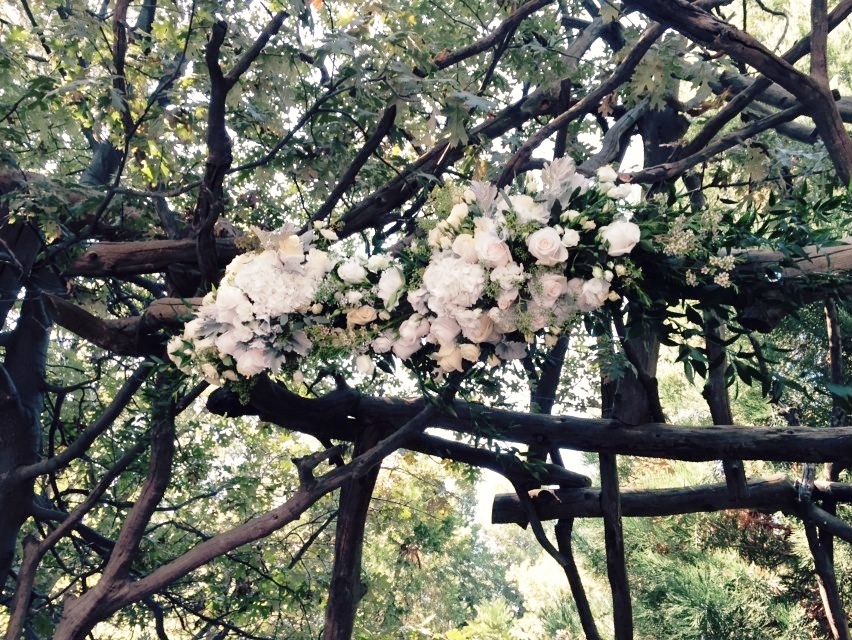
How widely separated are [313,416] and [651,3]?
2.14m

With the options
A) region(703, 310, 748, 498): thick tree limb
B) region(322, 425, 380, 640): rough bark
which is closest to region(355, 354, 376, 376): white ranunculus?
region(322, 425, 380, 640): rough bark

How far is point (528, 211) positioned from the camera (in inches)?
77.0

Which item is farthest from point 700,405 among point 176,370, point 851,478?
point 176,370

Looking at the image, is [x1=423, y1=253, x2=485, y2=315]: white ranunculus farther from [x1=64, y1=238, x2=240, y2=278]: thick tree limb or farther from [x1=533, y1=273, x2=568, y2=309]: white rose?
[x1=64, y1=238, x2=240, y2=278]: thick tree limb

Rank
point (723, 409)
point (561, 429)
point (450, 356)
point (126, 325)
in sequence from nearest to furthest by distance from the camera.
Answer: point (450, 356) < point (126, 325) < point (561, 429) < point (723, 409)

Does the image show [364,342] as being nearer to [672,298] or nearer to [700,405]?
[672,298]

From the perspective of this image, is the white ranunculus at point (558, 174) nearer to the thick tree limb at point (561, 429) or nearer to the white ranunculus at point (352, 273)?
the white ranunculus at point (352, 273)

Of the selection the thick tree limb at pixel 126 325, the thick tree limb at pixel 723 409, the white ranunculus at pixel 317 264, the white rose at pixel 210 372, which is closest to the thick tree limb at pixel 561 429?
the thick tree limb at pixel 723 409

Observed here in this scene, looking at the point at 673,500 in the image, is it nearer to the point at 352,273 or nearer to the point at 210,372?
the point at 352,273

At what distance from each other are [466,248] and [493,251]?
0.25 feet

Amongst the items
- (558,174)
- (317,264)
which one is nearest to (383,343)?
(317,264)

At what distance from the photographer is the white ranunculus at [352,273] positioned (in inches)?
86.1

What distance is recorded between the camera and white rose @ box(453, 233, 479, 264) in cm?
194

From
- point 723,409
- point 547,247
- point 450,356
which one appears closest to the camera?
point 547,247
